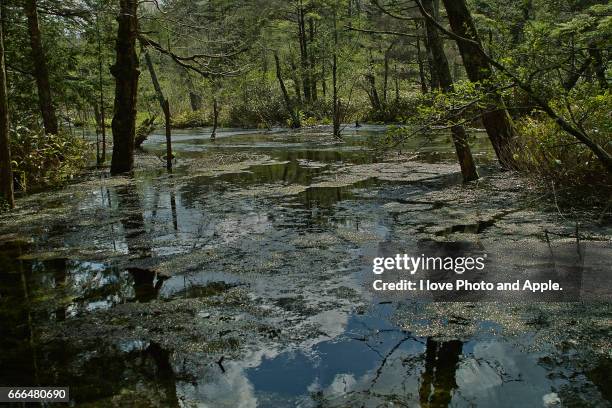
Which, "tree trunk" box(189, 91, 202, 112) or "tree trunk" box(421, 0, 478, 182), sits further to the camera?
"tree trunk" box(189, 91, 202, 112)

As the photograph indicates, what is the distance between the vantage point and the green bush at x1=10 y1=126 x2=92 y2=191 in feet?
39.1

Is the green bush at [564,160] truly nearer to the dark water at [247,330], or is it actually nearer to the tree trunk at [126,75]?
the dark water at [247,330]

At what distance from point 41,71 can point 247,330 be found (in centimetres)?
1227

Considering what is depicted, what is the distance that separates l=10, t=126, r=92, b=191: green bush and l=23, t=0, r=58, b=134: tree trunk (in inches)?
19.2

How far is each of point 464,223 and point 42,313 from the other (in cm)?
537

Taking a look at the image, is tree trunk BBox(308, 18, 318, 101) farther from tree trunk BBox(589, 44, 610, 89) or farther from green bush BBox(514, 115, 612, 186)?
tree trunk BBox(589, 44, 610, 89)

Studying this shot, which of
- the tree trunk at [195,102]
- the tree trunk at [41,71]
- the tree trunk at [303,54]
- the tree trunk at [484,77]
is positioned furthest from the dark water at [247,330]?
the tree trunk at [195,102]

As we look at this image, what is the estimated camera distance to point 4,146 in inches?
356

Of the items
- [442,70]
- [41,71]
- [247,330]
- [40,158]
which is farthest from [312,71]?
[247,330]

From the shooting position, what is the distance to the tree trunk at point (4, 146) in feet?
28.8

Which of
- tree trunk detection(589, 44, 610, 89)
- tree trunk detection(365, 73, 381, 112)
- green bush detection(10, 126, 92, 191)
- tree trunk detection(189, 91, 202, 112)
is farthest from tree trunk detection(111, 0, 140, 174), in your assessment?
tree trunk detection(189, 91, 202, 112)

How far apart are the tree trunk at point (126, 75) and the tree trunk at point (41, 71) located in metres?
2.11

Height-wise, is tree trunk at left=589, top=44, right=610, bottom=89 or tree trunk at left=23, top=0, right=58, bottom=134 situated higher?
tree trunk at left=23, top=0, right=58, bottom=134

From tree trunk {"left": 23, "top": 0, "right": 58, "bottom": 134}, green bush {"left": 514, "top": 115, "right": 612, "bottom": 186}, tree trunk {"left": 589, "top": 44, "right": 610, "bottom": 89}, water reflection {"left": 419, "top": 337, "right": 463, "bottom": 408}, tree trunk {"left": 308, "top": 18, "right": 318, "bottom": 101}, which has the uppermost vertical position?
tree trunk {"left": 308, "top": 18, "right": 318, "bottom": 101}
